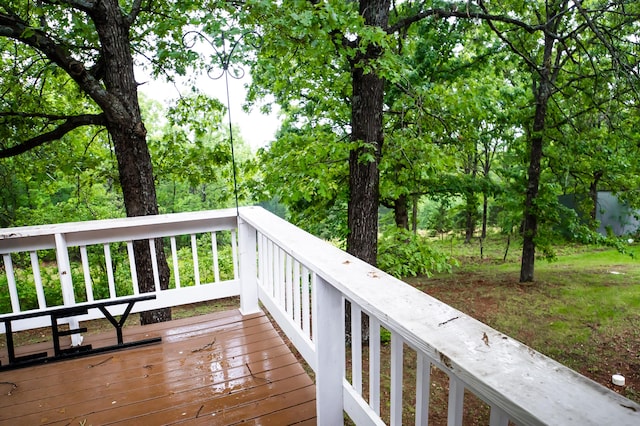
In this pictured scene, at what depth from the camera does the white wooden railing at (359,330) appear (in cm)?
74

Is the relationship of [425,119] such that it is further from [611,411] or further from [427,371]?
[611,411]

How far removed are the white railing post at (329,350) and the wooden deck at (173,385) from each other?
0.26 m

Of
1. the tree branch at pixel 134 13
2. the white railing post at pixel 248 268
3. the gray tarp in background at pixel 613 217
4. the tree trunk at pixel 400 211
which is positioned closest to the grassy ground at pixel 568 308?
the tree trunk at pixel 400 211

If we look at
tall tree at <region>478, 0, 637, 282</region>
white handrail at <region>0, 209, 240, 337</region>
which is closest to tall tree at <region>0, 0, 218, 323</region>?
white handrail at <region>0, 209, 240, 337</region>

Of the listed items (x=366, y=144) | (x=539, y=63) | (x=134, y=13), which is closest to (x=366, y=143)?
(x=366, y=144)

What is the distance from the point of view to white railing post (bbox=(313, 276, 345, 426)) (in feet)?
5.52

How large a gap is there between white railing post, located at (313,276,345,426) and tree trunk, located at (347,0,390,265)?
2.71 m

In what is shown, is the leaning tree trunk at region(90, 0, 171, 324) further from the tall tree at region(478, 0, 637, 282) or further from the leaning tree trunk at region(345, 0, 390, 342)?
the tall tree at region(478, 0, 637, 282)

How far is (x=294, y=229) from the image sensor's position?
2.39 meters

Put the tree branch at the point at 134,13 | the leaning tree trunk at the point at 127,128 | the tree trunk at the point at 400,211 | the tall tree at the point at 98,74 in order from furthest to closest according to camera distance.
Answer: the tree trunk at the point at 400,211
the tree branch at the point at 134,13
the leaning tree trunk at the point at 127,128
the tall tree at the point at 98,74

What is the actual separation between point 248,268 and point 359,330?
5.77 ft

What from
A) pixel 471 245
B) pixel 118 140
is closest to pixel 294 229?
pixel 118 140

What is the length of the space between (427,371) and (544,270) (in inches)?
432

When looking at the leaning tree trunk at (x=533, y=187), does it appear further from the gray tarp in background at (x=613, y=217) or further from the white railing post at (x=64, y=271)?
the gray tarp in background at (x=613, y=217)
